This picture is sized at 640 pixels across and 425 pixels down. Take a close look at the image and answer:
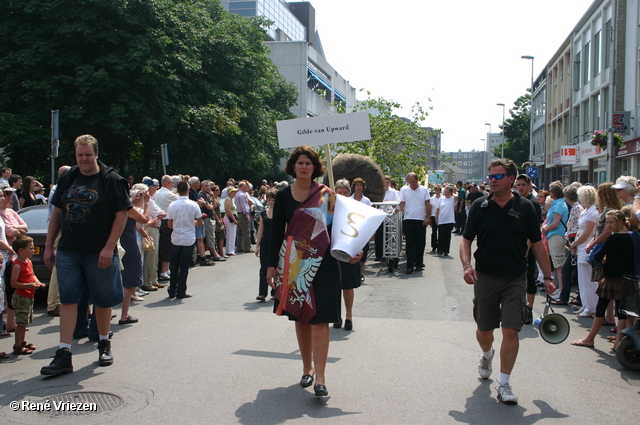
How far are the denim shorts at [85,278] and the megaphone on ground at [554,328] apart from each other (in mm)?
3820

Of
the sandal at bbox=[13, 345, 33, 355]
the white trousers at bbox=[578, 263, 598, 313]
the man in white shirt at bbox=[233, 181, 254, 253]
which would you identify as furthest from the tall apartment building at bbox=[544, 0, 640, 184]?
the sandal at bbox=[13, 345, 33, 355]

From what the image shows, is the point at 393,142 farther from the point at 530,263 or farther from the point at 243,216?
the point at 530,263

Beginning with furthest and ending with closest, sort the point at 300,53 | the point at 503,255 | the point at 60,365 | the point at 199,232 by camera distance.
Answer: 1. the point at 300,53
2. the point at 199,232
3. the point at 60,365
4. the point at 503,255

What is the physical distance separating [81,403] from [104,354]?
111 cm

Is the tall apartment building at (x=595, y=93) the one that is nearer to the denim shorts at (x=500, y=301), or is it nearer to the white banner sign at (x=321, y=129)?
the white banner sign at (x=321, y=129)

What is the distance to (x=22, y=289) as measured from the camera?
20.9 feet

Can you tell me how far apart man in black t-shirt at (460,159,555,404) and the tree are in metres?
74.3

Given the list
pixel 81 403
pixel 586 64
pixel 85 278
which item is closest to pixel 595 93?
pixel 586 64

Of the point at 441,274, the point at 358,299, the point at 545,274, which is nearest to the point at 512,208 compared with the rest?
the point at 545,274

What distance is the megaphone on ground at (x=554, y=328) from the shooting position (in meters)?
5.01

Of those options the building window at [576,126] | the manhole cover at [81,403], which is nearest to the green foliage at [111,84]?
the manhole cover at [81,403]

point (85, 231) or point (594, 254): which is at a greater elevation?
point (85, 231)

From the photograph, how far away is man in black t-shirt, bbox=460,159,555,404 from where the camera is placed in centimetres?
491

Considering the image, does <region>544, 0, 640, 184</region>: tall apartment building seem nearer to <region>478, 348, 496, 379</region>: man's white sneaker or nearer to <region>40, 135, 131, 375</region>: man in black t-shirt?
<region>478, 348, 496, 379</region>: man's white sneaker
